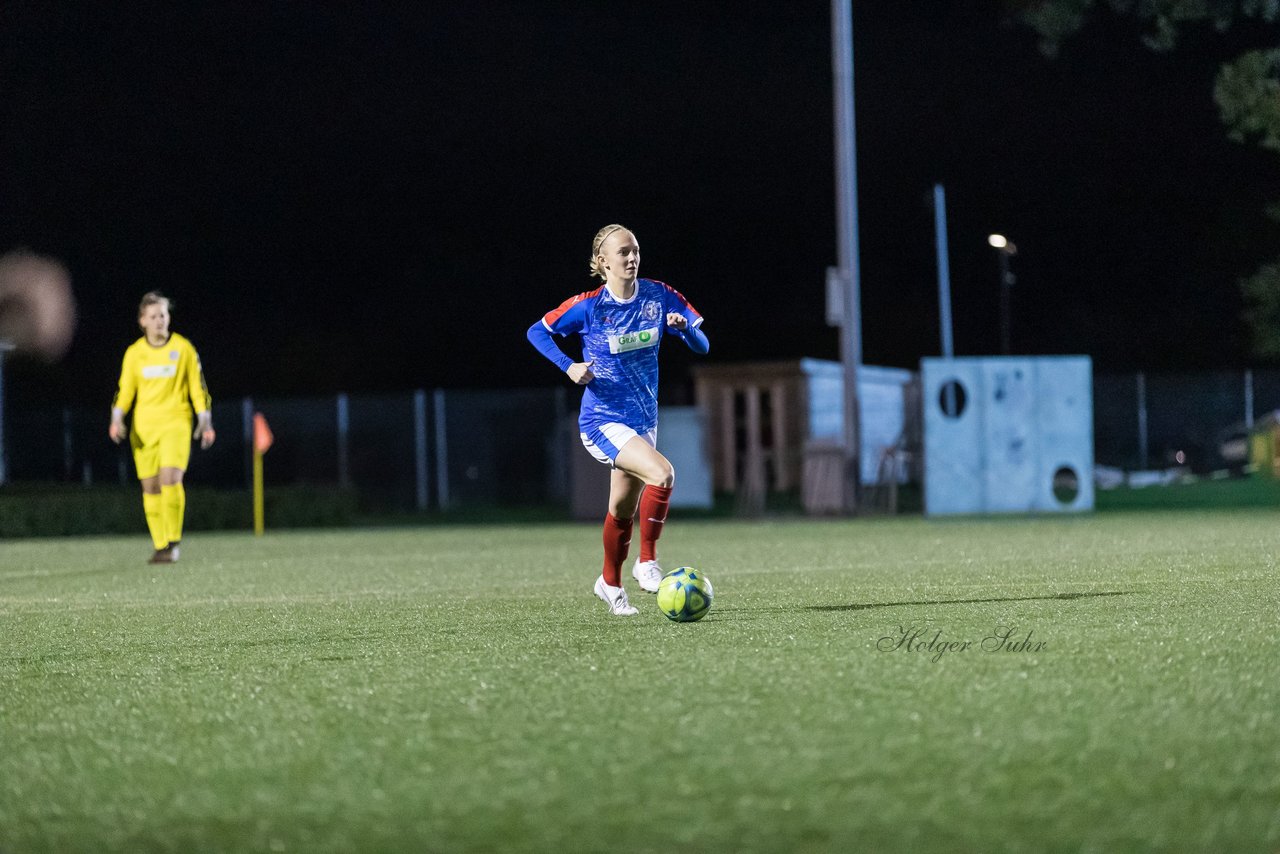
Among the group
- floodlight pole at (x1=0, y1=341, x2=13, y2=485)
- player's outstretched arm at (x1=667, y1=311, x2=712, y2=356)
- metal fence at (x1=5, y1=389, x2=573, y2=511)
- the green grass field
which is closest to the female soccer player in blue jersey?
player's outstretched arm at (x1=667, y1=311, x2=712, y2=356)

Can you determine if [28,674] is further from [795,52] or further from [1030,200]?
[1030,200]

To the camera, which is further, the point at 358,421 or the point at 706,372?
the point at 706,372

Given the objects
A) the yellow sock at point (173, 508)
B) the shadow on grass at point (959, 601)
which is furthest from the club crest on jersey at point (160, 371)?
the shadow on grass at point (959, 601)

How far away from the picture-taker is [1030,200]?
53.6 m

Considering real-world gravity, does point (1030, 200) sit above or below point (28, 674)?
above

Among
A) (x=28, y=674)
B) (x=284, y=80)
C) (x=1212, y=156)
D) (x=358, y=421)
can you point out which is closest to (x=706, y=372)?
(x=358, y=421)

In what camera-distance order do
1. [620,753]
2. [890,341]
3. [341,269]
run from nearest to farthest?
[620,753], [341,269], [890,341]

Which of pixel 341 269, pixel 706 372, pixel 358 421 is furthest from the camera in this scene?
pixel 341 269

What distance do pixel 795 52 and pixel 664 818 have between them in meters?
42.4

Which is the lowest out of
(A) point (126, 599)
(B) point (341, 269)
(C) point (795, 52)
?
(A) point (126, 599)

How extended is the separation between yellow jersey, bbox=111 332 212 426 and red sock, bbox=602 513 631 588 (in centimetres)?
636
